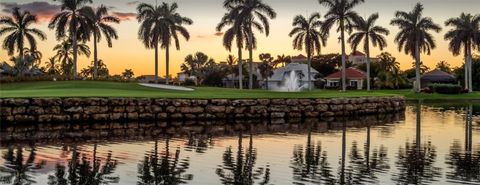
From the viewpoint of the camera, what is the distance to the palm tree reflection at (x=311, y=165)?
11094 mm

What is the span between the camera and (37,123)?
22.8 metres

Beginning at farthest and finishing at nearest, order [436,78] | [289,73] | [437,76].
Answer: [289,73]
[437,76]
[436,78]

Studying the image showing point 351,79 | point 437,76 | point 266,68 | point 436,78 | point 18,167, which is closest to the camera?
point 18,167

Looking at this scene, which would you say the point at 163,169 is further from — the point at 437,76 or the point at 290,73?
the point at 290,73

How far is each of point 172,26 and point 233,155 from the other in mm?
55507

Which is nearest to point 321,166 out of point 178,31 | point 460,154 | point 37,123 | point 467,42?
point 460,154

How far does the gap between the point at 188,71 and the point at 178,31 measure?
310 feet

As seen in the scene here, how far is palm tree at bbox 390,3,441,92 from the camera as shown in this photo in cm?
7744

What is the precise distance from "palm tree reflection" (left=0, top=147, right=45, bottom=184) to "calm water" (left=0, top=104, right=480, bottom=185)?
0.06ft

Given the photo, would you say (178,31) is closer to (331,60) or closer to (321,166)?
(321,166)

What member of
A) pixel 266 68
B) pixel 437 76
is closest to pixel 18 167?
pixel 437 76

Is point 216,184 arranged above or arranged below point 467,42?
below

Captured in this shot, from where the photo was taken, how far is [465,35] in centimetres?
8106

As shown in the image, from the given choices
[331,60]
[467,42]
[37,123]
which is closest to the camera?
[37,123]
